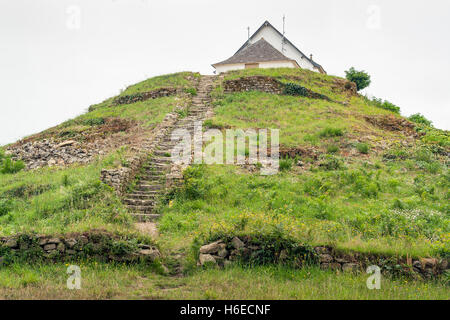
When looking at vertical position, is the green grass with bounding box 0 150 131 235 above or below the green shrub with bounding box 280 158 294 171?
below

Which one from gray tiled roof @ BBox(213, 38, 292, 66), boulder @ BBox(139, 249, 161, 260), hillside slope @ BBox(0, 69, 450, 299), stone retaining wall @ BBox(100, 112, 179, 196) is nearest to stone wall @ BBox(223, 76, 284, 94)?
hillside slope @ BBox(0, 69, 450, 299)

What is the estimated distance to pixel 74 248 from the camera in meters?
7.70

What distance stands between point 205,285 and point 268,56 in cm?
2775

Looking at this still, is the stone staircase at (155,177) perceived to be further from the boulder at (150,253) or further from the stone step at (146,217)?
the boulder at (150,253)

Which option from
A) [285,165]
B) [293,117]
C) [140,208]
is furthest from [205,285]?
[293,117]

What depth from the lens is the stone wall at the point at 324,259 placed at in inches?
270

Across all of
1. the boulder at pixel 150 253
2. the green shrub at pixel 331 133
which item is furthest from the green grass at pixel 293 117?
the boulder at pixel 150 253

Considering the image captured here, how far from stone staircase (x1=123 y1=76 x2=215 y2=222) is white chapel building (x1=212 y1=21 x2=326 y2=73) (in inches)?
452

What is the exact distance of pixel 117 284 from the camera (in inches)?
251

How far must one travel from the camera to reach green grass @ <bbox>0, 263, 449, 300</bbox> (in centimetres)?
587

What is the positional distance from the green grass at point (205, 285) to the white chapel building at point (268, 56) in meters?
25.7

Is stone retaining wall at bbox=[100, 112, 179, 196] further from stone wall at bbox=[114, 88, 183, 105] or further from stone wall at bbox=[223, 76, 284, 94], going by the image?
stone wall at bbox=[223, 76, 284, 94]
